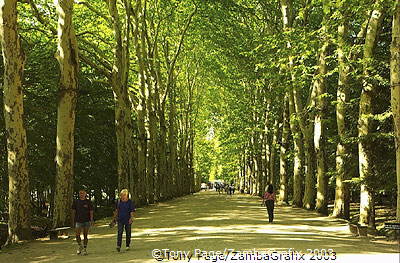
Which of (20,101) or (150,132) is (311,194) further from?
(20,101)

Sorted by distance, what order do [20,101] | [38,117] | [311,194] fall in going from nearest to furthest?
[20,101] < [38,117] < [311,194]

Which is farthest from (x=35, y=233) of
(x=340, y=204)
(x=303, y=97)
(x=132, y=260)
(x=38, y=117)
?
(x=303, y=97)

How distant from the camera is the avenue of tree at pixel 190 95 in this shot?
15688 millimetres

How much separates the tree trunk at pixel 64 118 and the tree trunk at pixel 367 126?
10.0 metres

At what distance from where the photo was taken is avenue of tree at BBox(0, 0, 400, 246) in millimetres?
15688

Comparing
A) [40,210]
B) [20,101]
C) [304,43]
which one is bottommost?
[40,210]

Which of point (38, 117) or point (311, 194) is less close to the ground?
point (38, 117)

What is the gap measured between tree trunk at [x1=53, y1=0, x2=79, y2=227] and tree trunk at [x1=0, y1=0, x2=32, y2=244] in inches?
89.9

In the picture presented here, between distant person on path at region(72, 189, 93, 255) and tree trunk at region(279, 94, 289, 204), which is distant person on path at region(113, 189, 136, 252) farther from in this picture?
tree trunk at region(279, 94, 289, 204)

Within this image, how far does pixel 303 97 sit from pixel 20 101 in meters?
27.5

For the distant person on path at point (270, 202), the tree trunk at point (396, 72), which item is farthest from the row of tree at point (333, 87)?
the distant person on path at point (270, 202)

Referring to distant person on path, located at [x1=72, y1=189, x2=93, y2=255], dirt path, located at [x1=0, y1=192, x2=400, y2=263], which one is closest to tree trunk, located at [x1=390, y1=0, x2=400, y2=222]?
dirt path, located at [x1=0, y1=192, x2=400, y2=263]

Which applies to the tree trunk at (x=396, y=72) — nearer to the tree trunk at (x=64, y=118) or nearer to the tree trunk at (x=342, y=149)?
the tree trunk at (x=342, y=149)

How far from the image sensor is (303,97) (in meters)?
39.5
